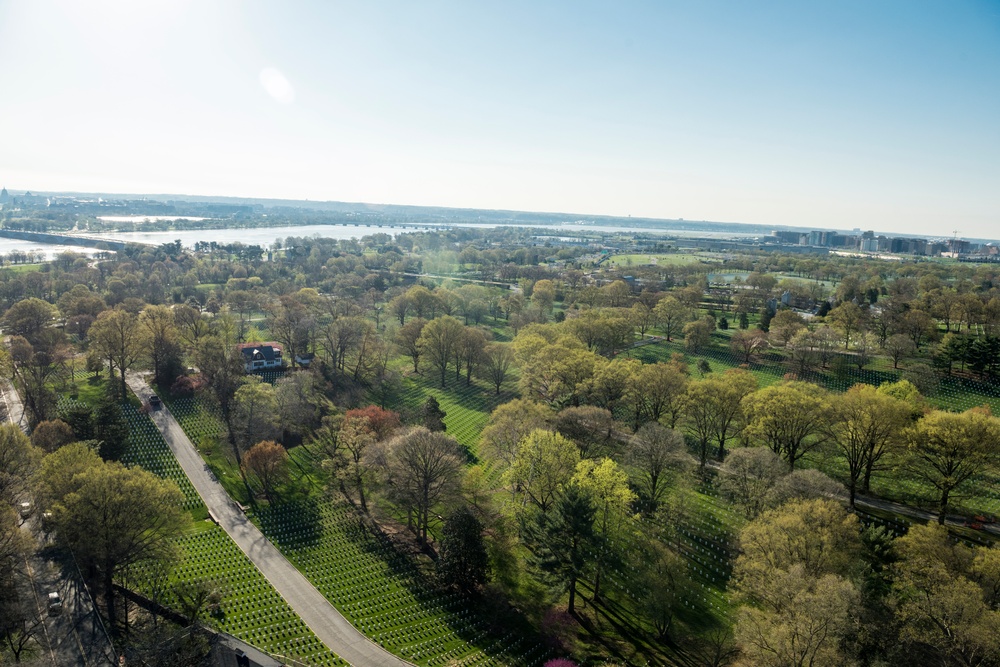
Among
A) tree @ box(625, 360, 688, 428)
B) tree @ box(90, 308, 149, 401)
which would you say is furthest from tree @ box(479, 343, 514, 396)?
tree @ box(90, 308, 149, 401)

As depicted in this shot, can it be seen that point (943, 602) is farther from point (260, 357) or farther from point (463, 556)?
point (260, 357)

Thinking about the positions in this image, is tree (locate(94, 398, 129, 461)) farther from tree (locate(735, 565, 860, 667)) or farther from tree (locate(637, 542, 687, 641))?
tree (locate(735, 565, 860, 667))

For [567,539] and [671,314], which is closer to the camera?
[567,539]

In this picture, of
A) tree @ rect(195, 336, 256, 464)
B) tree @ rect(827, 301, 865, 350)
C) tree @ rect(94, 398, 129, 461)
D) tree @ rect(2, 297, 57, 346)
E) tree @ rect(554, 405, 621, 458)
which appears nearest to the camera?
tree @ rect(94, 398, 129, 461)

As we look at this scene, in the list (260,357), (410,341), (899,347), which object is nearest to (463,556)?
(410,341)

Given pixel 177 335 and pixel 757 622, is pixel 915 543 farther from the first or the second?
pixel 177 335

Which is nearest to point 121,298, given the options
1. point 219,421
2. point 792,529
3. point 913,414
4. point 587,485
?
point 219,421
